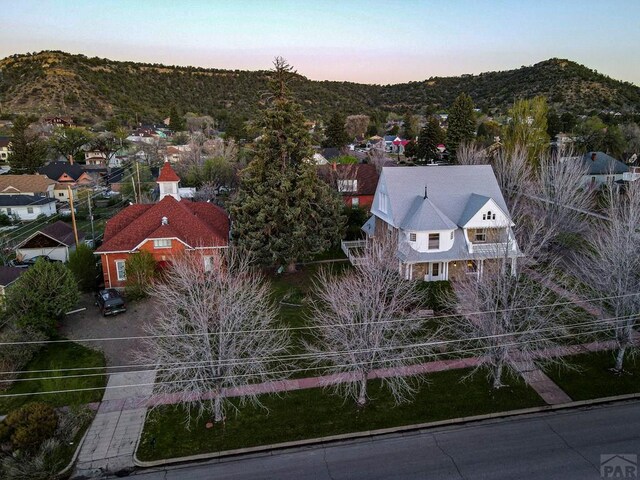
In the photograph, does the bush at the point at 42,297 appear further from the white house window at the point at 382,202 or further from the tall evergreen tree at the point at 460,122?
the tall evergreen tree at the point at 460,122

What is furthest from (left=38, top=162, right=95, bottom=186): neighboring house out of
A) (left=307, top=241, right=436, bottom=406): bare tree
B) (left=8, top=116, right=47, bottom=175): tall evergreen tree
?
(left=307, top=241, right=436, bottom=406): bare tree

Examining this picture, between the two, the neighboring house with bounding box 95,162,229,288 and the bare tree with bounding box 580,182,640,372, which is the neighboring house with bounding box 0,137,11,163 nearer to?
the neighboring house with bounding box 95,162,229,288


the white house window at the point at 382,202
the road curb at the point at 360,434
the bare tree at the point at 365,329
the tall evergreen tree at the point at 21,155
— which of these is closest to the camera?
the road curb at the point at 360,434

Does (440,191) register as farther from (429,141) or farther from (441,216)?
(429,141)

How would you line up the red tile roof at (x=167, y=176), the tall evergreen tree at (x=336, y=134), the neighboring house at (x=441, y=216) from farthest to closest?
the tall evergreen tree at (x=336, y=134) → the red tile roof at (x=167, y=176) → the neighboring house at (x=441, y=216)

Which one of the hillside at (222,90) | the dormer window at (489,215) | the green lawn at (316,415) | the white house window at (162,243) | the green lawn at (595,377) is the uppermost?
the hillside at (222,90)

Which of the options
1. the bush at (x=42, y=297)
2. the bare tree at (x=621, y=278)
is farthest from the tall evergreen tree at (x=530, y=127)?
the bush at (x=42, y=297)
